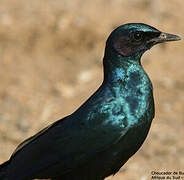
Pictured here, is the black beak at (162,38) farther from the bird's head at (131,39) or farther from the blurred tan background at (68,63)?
the blurred tan background at (68,63)

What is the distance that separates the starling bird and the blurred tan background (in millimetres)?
1957

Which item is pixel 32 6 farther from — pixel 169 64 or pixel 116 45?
pixel 116 45

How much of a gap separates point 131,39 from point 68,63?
12.7 feet

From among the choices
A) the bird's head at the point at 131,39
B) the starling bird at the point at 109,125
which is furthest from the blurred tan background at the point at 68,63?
the bird's head at the point at 131,39

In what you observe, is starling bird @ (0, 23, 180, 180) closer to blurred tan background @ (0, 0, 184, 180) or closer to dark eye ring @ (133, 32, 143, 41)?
dark eye ring @ (133, 32, 143, 41)

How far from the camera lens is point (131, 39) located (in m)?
4.74

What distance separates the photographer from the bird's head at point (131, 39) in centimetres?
473

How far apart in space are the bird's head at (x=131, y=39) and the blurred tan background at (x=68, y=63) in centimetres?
209

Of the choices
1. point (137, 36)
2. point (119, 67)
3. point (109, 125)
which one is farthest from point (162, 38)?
point (109, 125)

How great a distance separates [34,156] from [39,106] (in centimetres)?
290

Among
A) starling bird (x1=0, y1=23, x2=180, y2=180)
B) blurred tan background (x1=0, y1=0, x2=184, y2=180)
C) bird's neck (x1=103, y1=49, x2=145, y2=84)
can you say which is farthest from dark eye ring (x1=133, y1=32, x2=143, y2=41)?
blurred tan background (x1=0, y1=0, x2=184, y2=180)

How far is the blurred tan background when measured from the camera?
7.28m

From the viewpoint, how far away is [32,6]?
9.10 meters

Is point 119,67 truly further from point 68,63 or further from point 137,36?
point 68,63
